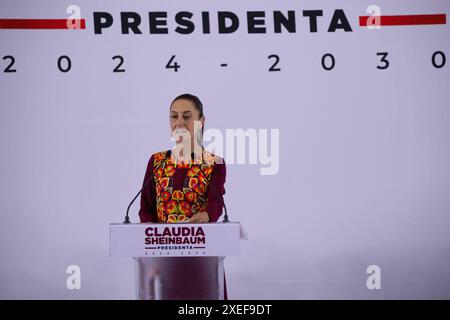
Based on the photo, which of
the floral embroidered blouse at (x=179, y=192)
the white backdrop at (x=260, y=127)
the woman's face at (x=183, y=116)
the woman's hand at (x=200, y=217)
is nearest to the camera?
the woman's hand at (x=200, y=217)

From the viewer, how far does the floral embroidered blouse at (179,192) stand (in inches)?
135

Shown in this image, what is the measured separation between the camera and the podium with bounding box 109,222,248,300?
311cm

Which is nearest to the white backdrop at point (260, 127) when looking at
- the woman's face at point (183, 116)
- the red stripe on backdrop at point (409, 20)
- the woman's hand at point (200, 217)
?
the red stripe on backdrop at point (409, 20)

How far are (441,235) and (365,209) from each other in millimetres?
544

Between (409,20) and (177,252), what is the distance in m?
2.35

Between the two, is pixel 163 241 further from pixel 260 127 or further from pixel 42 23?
pixel 42 23

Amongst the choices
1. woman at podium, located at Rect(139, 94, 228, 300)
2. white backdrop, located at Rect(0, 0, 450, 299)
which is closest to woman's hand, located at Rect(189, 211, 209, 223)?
woman at podium, located at Rect(139, 94, 228, 300)

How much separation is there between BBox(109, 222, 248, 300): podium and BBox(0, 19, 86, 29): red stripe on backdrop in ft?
5.83

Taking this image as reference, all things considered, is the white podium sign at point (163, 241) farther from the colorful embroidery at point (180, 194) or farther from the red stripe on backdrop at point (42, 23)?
the red stripe on backdrop at point (42, 23)

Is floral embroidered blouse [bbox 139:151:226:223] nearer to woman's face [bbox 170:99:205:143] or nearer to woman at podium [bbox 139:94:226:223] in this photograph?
woman at podium [bbox 139:94:226:223]

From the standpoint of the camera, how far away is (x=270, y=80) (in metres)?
4.31
